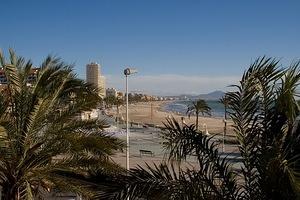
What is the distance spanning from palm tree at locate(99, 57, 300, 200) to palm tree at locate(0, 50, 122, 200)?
8.60 ft

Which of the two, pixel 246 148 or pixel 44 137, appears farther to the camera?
pixel 44 137

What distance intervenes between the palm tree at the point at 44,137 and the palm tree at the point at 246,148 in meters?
2.62

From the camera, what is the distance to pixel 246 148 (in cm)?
505

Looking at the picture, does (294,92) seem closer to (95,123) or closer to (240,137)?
(240,137)

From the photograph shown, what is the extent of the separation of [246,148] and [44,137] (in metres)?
4.11

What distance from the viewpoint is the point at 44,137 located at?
7.86 metres

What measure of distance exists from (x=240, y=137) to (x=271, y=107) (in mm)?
495

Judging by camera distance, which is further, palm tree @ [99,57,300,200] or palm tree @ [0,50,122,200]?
palm tree @ [0,50,122,200]

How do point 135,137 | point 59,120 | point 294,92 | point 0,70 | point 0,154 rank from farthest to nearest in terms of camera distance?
point 135,137 < point 0,70 < point 59,120 < point 0,154 < point 294,92

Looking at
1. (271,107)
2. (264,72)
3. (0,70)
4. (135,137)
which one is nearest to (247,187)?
(271,107)

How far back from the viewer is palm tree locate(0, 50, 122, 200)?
7504mm

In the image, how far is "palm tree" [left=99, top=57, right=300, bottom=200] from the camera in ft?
14.9

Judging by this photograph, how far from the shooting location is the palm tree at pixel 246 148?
4551mm

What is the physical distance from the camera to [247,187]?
15.9 feet
